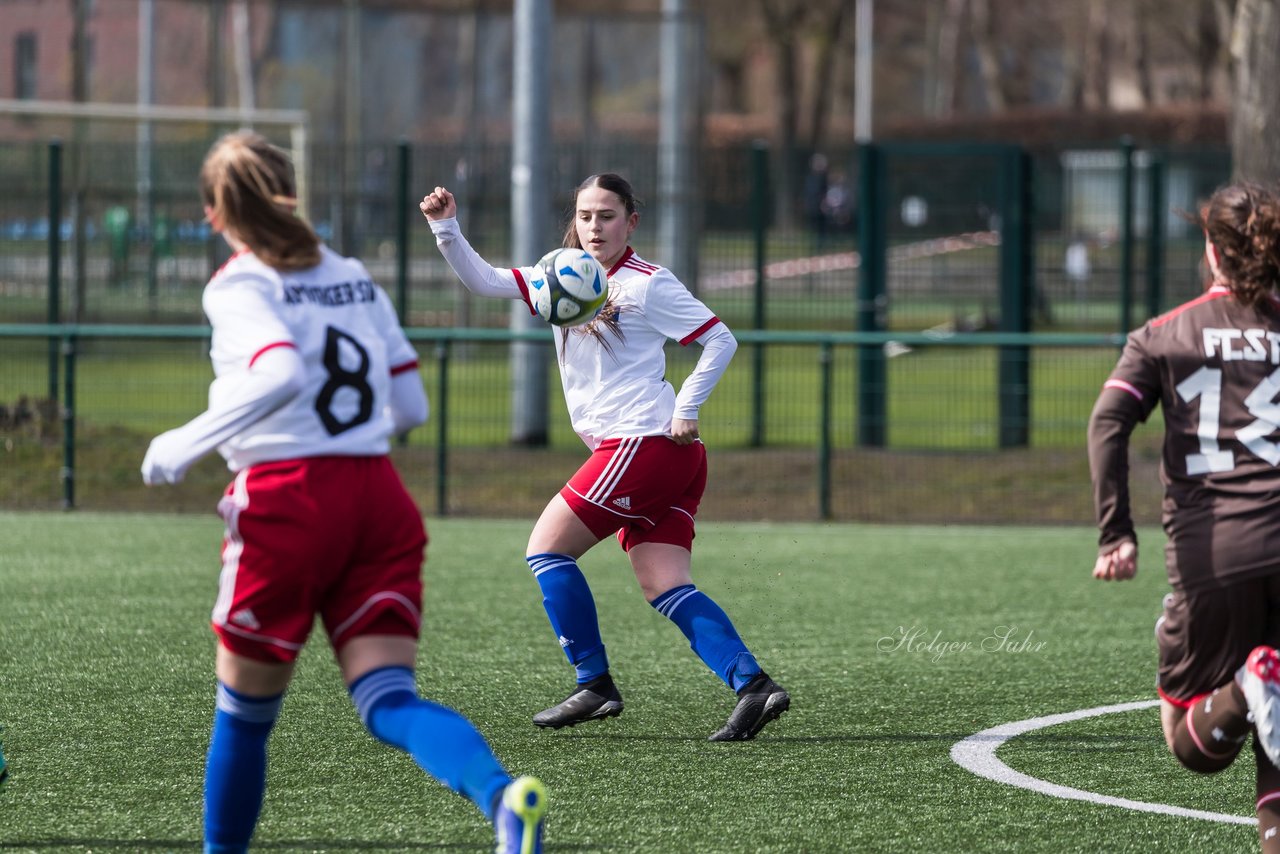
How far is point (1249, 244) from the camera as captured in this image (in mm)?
4246

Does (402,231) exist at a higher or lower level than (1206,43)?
lower

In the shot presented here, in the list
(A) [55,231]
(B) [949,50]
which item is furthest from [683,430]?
(B) [949,50]

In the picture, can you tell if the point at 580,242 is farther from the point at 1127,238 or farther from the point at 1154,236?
the point at 1154,236

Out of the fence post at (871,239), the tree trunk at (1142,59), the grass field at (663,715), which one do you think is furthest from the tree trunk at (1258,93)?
the tree trunk at (1142,59)

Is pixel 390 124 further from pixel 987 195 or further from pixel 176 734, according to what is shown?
pixel 176 734

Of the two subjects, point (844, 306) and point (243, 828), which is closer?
point (243, 828)

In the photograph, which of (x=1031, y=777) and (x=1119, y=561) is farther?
(x=1031, y=777)

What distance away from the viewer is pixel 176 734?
627 cm

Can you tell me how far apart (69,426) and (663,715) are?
760cm

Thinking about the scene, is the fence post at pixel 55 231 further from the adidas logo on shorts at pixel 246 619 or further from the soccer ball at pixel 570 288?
the adidas logo on shorts at pixel 246 619

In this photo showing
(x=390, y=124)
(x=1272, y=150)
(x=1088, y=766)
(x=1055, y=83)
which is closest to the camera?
(x=1088, y=766)

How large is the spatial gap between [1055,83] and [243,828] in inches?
2916

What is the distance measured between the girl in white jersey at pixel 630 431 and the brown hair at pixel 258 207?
74.9 inches

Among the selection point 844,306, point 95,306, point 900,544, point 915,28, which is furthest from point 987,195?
point 915,28
